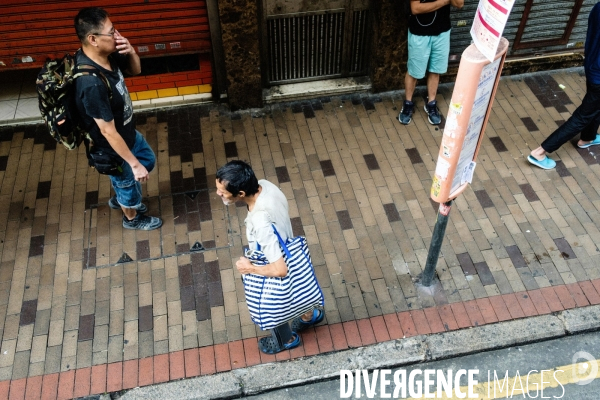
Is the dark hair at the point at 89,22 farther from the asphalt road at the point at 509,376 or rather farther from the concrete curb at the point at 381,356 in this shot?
the asphalt road at the point at 509,376

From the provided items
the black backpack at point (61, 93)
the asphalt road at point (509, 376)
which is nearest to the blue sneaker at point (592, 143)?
the asphalt road at point (509, 376)

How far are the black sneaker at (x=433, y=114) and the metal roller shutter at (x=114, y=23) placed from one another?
276 cm

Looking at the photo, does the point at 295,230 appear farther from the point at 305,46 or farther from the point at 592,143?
the point at 592,143

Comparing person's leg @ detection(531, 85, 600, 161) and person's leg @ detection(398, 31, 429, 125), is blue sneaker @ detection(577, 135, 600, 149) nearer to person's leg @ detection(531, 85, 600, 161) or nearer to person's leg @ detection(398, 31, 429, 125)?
person's leg @ detection(531, 85, 600, 161)

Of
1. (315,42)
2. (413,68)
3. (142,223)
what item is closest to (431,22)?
(413,68)

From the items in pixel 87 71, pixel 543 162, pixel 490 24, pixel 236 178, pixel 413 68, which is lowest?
pixel 543 162

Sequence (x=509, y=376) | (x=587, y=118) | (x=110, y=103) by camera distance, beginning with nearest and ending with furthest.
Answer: (x=110, y=103)
(x=509, y=376)
(x=587, y=118)

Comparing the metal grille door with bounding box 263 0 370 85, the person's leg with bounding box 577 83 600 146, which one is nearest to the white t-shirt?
the metal grille door with bounding box 263 0 370 85

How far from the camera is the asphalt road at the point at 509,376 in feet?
13.7

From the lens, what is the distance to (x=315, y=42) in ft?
21.0

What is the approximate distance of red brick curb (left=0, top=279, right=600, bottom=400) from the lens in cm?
415

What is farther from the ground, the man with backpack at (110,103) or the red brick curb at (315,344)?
the man with backpack at (110,103)

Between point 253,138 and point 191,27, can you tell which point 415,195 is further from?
point 191,27

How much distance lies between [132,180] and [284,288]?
2033 mm
